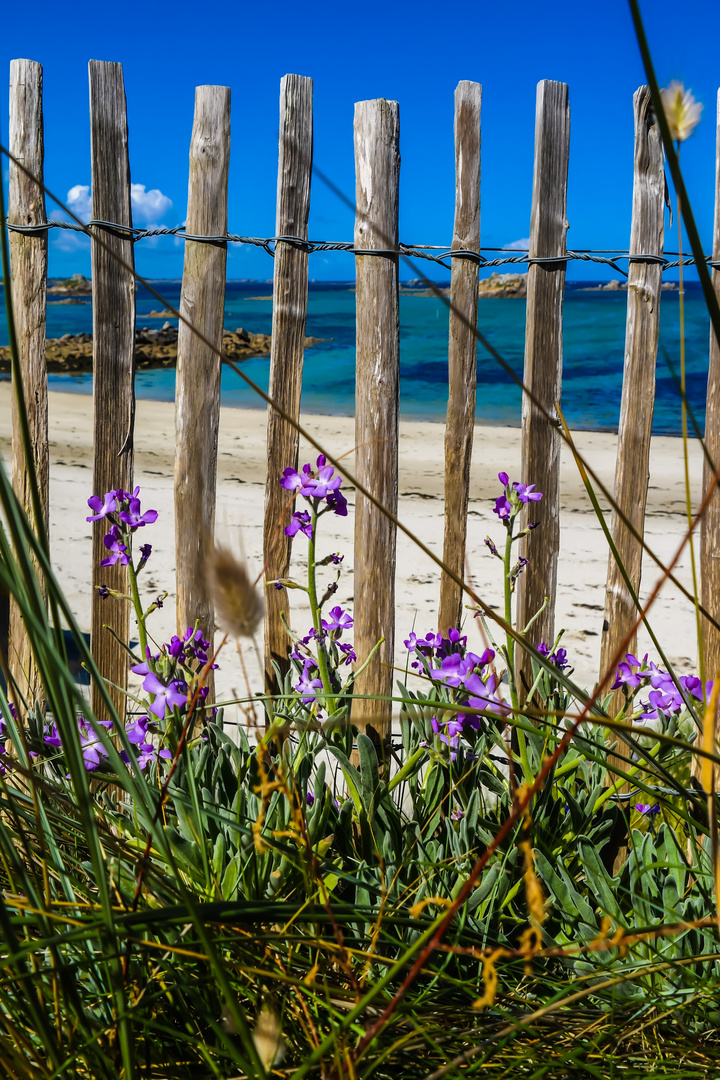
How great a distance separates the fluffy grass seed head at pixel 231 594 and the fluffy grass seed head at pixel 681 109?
2.02 feet

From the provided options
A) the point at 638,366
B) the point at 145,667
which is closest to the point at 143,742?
the point at 145,667

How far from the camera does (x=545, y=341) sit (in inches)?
74.7

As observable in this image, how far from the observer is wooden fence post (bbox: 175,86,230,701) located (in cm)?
183

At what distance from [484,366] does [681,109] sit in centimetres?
1938

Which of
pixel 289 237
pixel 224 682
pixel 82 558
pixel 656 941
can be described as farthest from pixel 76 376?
pixel 656 941

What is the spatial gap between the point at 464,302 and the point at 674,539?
4.29 meters

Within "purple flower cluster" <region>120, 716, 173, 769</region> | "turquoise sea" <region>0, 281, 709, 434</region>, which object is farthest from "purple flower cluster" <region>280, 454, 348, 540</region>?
"turquoise sea" <region>0, 281, 709, 434</region>

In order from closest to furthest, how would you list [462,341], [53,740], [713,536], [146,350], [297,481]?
[53,740] → [297,481] → [462,341] → [713,536] → [146,350]

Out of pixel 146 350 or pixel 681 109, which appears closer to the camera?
pixel 681 109

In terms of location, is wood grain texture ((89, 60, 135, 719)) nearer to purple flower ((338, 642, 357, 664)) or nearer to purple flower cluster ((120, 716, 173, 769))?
purple flower cluster ((120, 716, 173, 769))

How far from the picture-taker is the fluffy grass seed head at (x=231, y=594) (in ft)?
2.19

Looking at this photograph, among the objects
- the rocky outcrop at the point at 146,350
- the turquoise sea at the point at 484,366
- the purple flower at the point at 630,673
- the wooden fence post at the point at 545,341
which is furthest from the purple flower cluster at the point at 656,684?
the rocky outcrop at the point at 146,350

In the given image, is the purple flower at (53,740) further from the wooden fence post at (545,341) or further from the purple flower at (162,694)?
the wooden fence post at (545,341)

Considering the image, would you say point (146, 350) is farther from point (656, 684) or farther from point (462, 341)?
point (656, 684)
